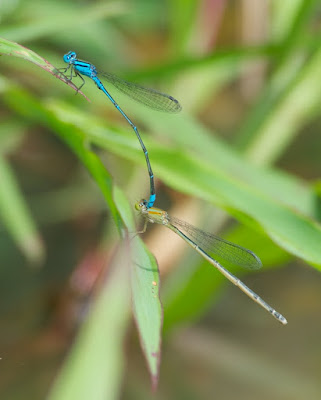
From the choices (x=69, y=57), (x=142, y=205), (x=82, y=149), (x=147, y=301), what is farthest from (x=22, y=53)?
(x=142, y=205)

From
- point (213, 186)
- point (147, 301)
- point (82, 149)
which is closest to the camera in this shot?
point (147, 301)

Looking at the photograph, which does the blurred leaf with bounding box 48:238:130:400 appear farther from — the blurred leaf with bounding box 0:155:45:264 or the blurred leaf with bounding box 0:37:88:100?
the blurred leaf with bounding box 0:37:88:100

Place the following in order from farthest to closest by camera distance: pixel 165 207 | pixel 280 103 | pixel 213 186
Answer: pixel 165 207
pixel 280 103
pixel 213 186

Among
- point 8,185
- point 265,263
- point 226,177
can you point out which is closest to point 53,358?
point 8,185

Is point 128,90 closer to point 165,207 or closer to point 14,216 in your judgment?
point 14,216

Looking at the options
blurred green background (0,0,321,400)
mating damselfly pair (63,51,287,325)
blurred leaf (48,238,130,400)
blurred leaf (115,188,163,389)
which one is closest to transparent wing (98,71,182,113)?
mating damselfly pair (63,51,287,325)

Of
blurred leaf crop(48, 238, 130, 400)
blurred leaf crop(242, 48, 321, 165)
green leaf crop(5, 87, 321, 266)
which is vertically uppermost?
blurred leaf crop(242, 48, 321, 165)
